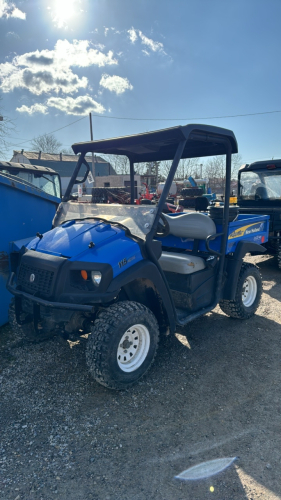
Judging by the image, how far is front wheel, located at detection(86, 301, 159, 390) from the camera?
2.52 m

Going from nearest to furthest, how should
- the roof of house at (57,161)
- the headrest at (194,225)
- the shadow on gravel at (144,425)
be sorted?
the shadow on gravel at (144,425) < the headrest at (194,225) < the roof of house at (57,161)

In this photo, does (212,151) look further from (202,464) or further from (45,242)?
(202,464)

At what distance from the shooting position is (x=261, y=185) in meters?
7.58

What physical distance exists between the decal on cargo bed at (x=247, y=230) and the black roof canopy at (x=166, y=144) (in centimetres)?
97

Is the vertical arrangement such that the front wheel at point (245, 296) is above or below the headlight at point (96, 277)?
below

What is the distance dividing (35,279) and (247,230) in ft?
9.23

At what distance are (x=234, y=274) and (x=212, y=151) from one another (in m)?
1.51

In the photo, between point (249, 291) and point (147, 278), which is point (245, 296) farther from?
point (147, 278)

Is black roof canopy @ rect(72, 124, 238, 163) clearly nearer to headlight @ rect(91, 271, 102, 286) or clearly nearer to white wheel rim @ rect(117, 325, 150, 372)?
headlight @ rect(91, 271, 102, 286)

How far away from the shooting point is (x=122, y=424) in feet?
8.08

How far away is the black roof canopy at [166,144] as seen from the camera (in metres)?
2.89

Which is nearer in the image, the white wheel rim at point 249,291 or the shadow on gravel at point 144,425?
the shadow on gravel at point 144,425

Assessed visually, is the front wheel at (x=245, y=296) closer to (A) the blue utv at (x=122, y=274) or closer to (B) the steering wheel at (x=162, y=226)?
(A) the blue utv at (x=122, y=274)

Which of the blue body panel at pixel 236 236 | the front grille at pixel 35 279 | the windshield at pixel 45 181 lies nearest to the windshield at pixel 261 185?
the blue body panel at pixel 236 236
